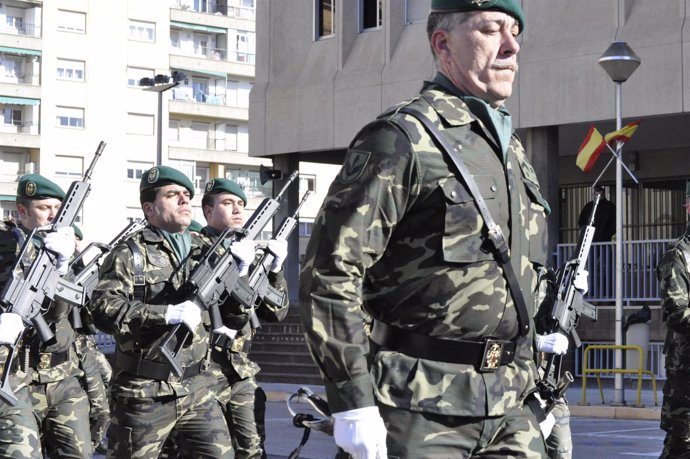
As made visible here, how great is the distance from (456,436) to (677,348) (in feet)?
17.3

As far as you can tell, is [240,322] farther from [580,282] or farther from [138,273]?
[580,282]

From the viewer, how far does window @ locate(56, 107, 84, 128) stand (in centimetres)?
6969

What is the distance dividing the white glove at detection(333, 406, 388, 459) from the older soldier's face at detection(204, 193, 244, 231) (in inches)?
252

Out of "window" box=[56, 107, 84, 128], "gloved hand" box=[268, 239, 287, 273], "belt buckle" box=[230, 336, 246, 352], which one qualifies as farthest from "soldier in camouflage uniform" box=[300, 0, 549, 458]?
"window" box=[56, 107, 84, 128]

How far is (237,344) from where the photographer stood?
31.9 feet

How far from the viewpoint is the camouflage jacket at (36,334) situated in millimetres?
8336

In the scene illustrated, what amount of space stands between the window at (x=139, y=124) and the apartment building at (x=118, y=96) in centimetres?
5

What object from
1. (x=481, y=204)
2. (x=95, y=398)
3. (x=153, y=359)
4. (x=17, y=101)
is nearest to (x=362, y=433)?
(x=481, y=204)

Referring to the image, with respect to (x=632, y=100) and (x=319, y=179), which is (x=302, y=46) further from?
(x=319, y=179)

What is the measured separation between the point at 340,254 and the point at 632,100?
18.8 m

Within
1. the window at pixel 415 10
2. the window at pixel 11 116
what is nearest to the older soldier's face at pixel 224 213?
the window at pixel 415 10

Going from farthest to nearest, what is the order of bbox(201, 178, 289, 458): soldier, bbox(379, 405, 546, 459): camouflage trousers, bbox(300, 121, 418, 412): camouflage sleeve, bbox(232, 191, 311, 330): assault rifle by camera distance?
bbox(232, 191, 311, 330): assault rifle
bbox(201, 178, 289, 458): soldier
bbox(379, 405, 546, 459): camouflage trousers
bbox(300, 121, 418, 412): camouflage sleeve

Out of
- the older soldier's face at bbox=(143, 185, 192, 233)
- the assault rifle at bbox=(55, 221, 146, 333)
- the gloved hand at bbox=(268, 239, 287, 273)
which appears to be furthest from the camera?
the gloved hand at bbox=(268, 239, 287, 273)

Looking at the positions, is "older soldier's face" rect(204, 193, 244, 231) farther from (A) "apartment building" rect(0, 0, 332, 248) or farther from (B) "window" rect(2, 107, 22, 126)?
(B) "window" rect(2, 107, 22, 126)
